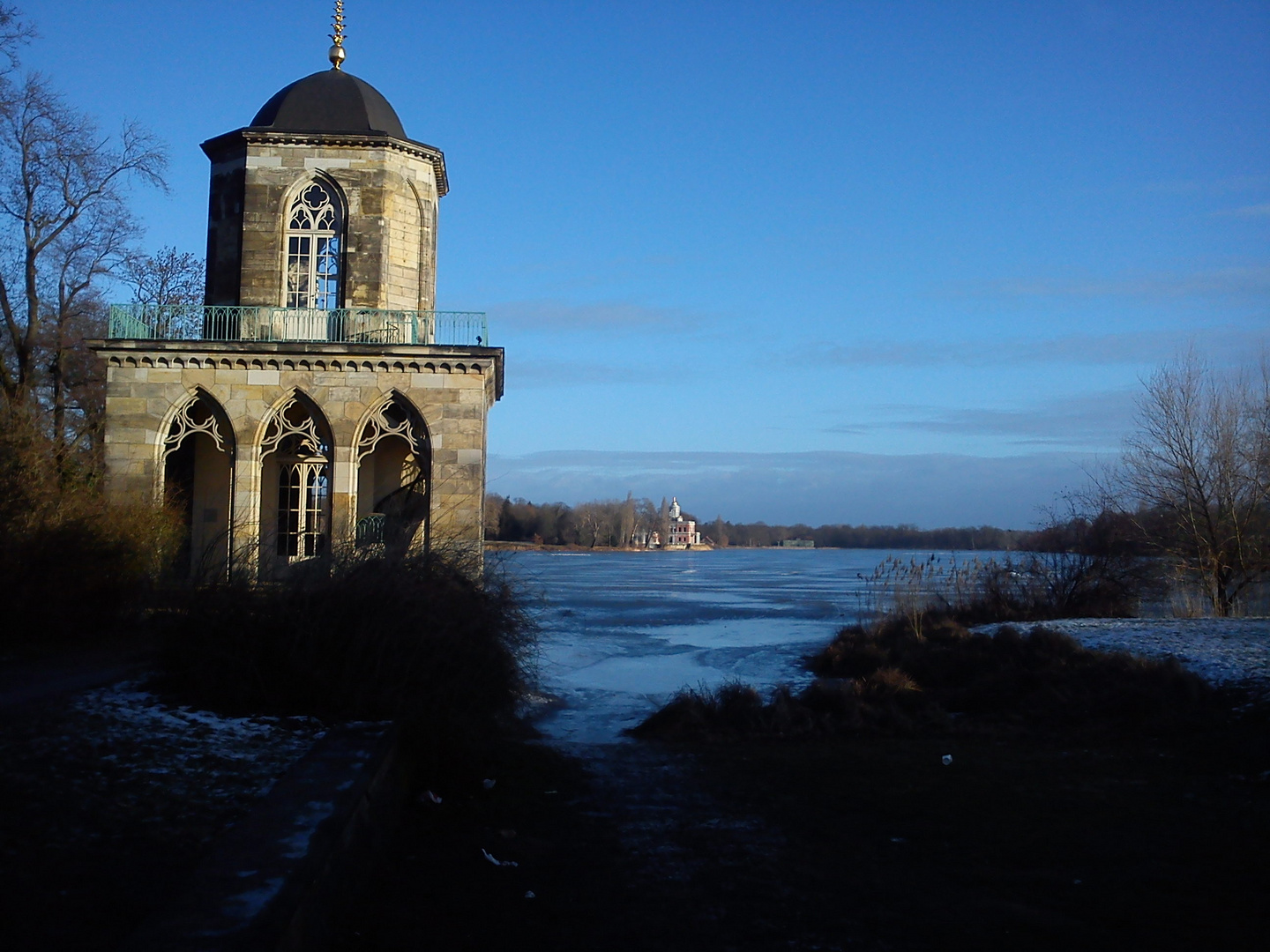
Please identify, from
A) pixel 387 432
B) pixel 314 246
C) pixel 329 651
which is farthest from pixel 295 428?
pixel 329 651

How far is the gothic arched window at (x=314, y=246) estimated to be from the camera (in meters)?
24.2

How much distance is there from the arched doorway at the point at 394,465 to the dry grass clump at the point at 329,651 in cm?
491

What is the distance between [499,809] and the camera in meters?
8.72

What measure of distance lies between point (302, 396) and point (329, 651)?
14574 mm

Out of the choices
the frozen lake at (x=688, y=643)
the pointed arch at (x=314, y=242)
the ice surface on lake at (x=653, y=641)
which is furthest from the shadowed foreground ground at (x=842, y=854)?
the pointed arch at (x=314, y=242)

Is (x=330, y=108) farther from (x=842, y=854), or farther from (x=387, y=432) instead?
(x=842, y=854)

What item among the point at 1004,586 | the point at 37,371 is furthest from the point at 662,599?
the point at 37,371

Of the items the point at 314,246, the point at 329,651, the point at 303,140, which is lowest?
the point at 329,651

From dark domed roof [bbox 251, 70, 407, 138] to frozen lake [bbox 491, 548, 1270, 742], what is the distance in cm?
1089

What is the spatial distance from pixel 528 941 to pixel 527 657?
5.31m

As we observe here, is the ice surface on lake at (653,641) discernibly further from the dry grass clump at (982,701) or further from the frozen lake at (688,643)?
the dry grass clump at (982,701)

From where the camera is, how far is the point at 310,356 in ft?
72.0

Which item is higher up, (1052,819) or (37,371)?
(37,371)

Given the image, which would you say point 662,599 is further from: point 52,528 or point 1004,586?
point 52,528
